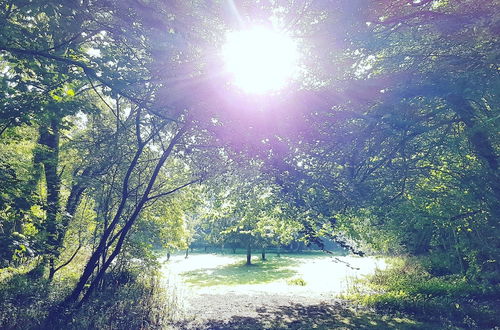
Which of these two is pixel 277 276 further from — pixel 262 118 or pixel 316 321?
pixel 262 118

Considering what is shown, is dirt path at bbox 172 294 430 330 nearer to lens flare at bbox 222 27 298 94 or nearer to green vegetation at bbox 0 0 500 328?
green vegetation at bbox 0 0 500 328

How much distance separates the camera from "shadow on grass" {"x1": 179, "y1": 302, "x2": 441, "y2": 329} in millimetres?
10227

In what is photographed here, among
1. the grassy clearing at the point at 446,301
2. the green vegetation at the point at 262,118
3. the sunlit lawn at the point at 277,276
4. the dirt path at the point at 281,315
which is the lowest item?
the sunlit lawn at the point at 277,276

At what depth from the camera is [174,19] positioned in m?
7.14

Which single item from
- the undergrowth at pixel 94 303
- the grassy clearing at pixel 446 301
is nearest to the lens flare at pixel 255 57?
the undergrowth at pixel 94 303

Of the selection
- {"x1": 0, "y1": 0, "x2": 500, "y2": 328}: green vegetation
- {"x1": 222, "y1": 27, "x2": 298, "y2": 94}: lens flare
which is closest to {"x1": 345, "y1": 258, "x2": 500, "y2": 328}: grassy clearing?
{"x1": 0, "y1": 0, "x2": 500, "y2": 328}: green vegetation

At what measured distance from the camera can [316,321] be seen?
1102cm

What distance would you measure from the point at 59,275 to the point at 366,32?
13.6 m

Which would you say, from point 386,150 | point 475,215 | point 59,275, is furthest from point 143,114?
point 475,215

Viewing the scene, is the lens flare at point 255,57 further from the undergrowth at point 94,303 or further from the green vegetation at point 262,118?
the undergrowth at point 94,303

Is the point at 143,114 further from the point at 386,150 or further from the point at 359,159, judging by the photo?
the point at 386,150

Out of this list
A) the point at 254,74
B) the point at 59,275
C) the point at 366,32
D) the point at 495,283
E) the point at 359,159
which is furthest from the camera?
the point at 495,283

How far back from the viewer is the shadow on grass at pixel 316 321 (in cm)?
1023

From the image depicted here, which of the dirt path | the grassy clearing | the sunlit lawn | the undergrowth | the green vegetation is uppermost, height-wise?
the green vegetation
